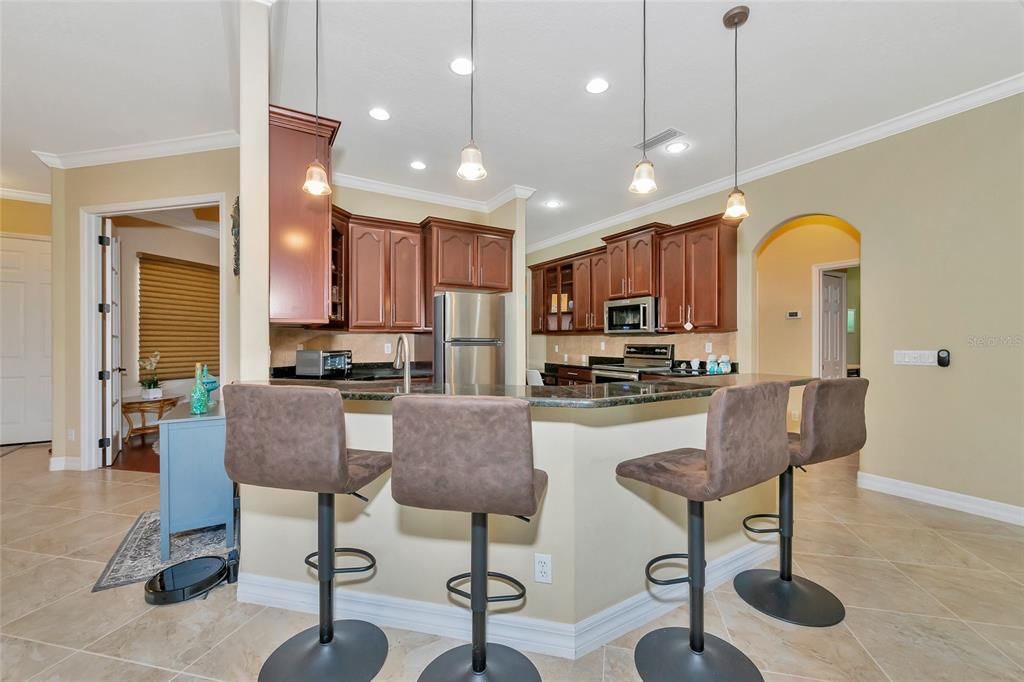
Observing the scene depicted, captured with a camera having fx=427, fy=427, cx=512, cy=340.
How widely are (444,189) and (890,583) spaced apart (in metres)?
4.77

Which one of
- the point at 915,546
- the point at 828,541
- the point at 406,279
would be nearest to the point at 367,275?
the point at 406,279

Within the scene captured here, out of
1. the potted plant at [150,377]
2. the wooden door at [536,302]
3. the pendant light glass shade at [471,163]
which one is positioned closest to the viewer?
the pendant light glass shade at [471,163]

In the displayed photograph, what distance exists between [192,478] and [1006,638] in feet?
12.9

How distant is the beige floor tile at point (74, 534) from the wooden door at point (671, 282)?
491 centimetres

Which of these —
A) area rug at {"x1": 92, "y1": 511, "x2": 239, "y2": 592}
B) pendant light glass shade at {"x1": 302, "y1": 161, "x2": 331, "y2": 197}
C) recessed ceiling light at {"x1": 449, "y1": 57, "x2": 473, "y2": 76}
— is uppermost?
recessed ceiling light at {"x1": 449, "y1": 57, "x2": 473, "y2": 76}

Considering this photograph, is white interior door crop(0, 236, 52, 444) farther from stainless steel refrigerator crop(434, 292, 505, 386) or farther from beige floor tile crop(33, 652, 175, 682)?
beige floor tile crop(33, 652, 175, 682)

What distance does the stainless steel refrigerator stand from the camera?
4266 mm

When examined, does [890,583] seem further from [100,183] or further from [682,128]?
[100,183]

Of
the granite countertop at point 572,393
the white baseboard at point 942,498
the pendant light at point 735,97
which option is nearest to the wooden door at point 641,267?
the pendant light at point 735,97

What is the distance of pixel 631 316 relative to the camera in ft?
16.8

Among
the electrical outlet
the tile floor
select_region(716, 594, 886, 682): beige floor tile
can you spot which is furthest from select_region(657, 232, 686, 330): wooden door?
the electrical outlet

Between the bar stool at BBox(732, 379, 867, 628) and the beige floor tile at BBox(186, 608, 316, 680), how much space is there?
207cm

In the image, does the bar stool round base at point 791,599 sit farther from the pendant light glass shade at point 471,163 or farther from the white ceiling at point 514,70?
the white ceiling at point 514,70

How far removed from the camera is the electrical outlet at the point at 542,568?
5.55 ft
